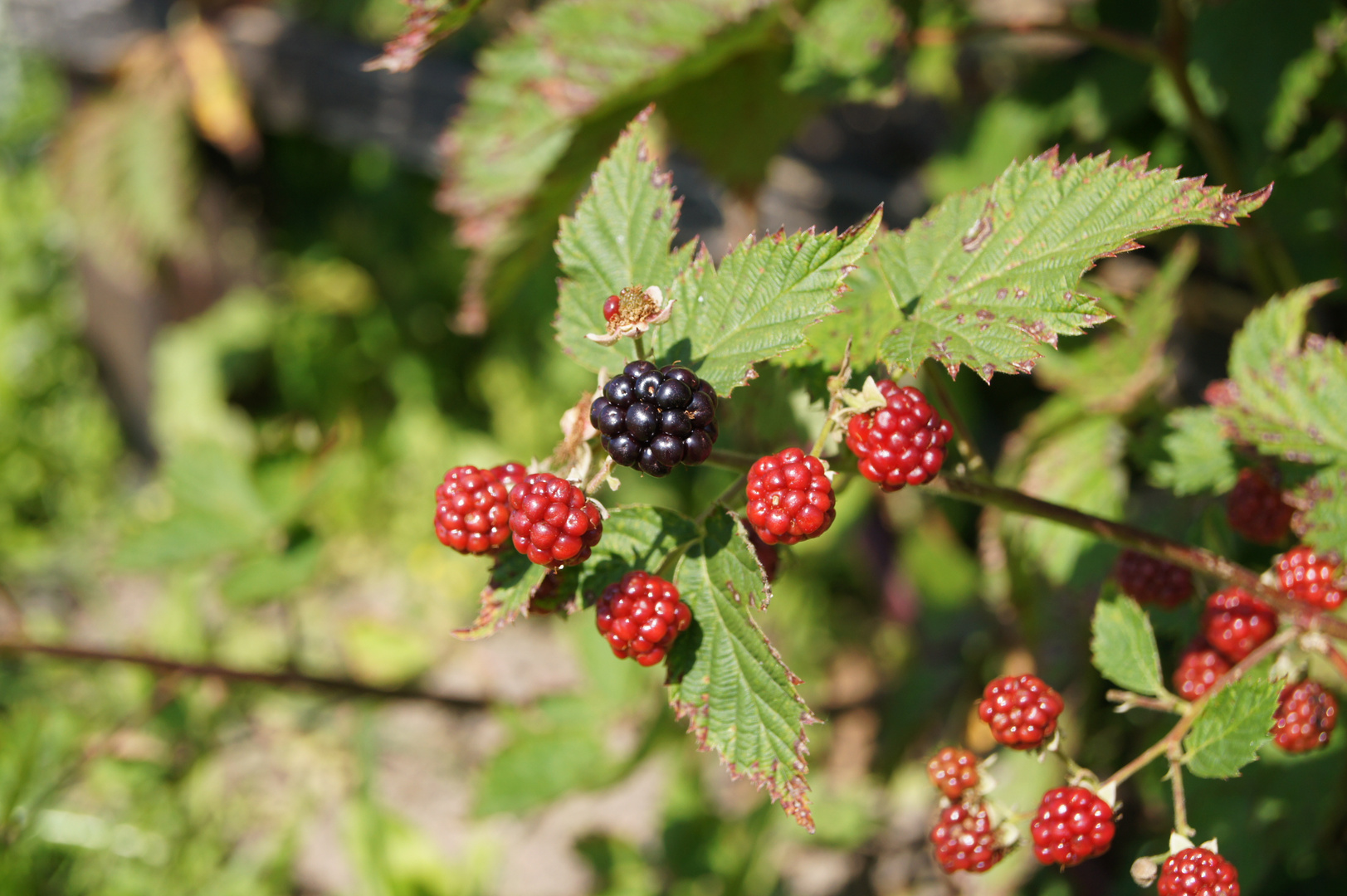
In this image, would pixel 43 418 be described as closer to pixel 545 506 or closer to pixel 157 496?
pixel 157 496

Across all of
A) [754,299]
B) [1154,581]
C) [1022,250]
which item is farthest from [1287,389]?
[754,299]

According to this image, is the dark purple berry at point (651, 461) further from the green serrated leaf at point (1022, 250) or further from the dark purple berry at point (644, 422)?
the green serrated leaf at point (1022, 250)

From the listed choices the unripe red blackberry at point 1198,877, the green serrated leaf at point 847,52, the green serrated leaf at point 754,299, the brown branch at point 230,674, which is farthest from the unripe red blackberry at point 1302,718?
the brown branch at point 230,674

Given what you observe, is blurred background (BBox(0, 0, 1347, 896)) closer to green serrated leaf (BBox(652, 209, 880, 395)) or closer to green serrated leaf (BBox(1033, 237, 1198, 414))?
green serrated leaf (BBox(1033, 237, 1198, 414))

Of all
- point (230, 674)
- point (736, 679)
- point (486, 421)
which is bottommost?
point (486, 421)

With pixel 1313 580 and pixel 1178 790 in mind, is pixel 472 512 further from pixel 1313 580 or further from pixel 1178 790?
pixel 1313 580

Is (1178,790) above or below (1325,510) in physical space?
below
